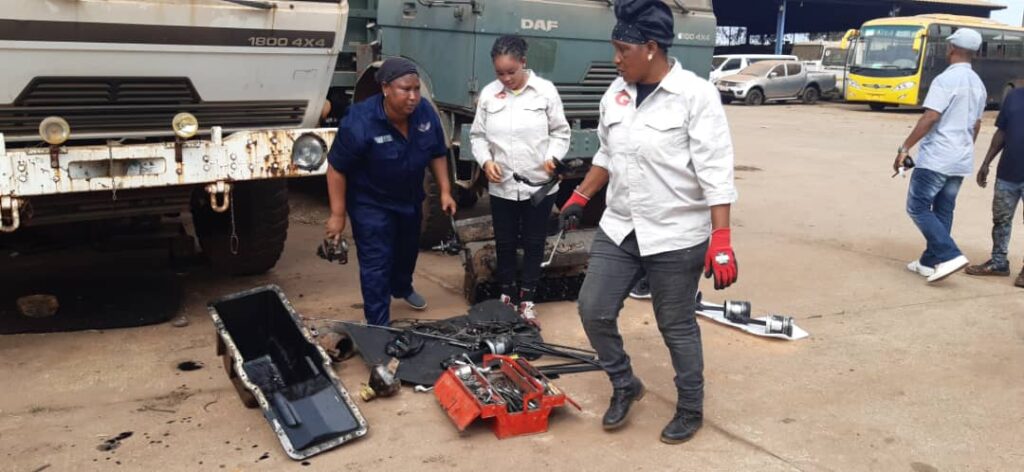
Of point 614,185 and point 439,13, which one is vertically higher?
point 439,13

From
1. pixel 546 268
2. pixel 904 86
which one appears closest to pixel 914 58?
pixel 904 86

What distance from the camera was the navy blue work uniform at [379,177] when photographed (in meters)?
4.47

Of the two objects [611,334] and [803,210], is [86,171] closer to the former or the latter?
[611,334]

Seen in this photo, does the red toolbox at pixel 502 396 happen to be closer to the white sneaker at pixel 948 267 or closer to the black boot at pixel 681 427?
the black boot at pixel 681 427

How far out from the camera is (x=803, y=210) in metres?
8.98

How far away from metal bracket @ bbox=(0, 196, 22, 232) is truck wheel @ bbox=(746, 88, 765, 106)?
2427cm

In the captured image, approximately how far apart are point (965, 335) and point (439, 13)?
13.7ft

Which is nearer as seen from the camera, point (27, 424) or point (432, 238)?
point (27, 424)

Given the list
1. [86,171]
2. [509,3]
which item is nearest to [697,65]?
[509,3]

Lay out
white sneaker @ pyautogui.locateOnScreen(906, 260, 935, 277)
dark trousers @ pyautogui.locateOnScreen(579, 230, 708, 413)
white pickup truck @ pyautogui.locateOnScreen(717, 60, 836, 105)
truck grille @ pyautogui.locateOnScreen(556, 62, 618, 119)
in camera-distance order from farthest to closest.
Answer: white pickup truck @ pyautogui.locateOnScreen(717, 60, 836, 105), truck grille @ pyautogui.locateOnScreen(556, 62, 618, 119), white sneaker @ pyautogui.locateOnScreen(906, 260, 935, 277), dark trousers @ pyautogui.locateOnScreen(579, 230, 708, 413)

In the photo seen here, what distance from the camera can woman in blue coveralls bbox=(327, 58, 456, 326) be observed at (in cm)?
443

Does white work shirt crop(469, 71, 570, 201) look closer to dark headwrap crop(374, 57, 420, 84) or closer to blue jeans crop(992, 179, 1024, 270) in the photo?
dark headwrap crop(374, 57, 420, 84)

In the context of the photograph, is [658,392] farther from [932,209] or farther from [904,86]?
[904,86]

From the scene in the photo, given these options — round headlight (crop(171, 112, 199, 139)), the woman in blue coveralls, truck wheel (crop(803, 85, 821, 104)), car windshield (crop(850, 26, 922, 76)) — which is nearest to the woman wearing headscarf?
the woman in blue coveralls
